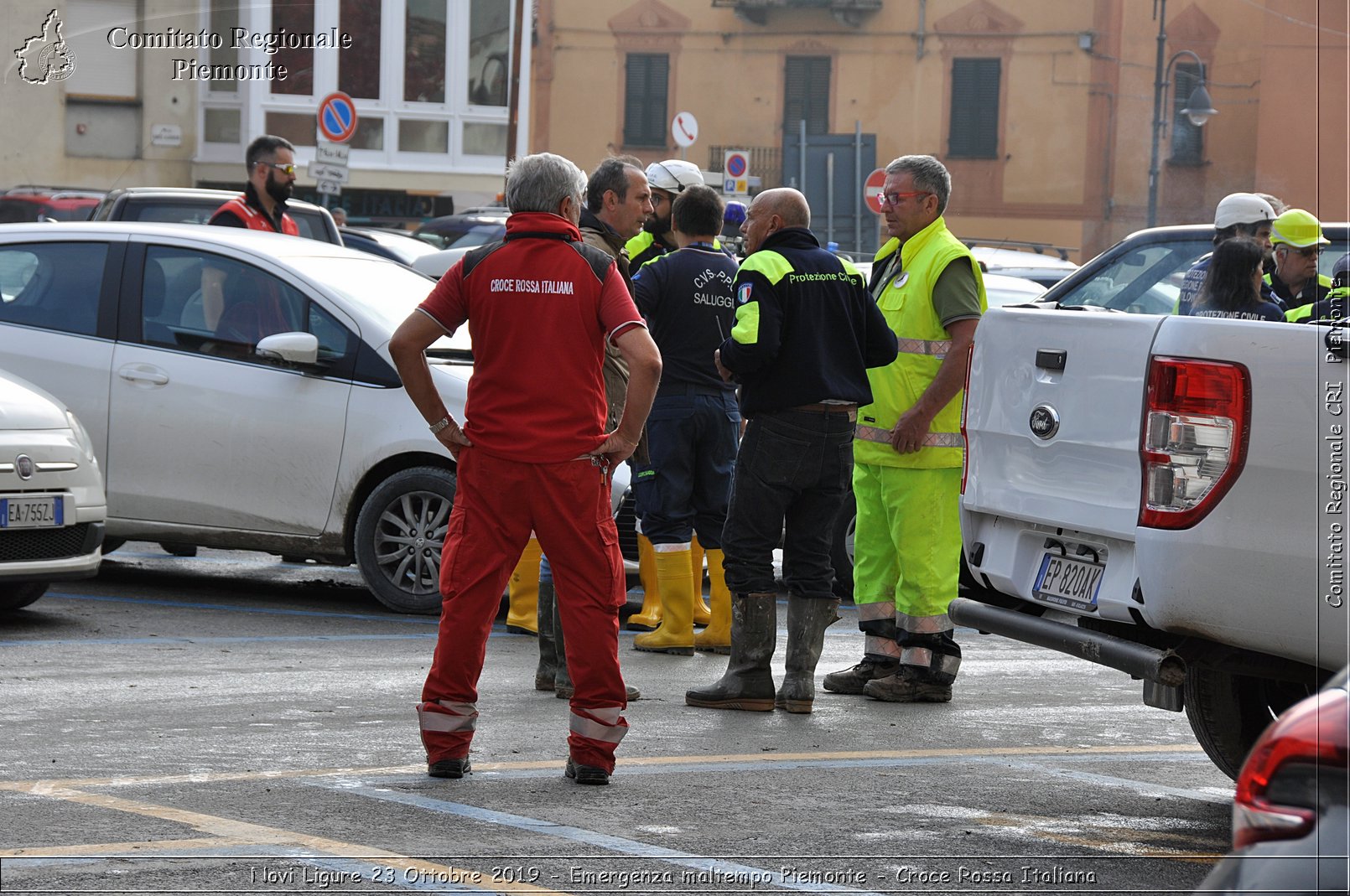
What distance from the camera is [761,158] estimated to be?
47.6 m

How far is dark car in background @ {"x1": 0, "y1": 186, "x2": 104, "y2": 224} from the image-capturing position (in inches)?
1039

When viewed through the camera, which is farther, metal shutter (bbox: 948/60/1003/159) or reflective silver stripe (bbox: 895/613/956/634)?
metal shutter (bbox: 948/60/1003/159)

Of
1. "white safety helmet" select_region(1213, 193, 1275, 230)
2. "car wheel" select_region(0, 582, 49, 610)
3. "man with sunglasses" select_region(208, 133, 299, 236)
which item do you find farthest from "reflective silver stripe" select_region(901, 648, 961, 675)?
"man with sunglasses" select_region(208, 133, 299, 236)

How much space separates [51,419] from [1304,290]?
5542 millimetres

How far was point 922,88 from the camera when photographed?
155ft

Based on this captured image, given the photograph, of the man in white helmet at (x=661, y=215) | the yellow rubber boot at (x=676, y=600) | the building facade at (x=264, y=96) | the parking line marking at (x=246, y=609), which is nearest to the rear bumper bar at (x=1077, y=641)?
the yellow rubber boot at (x=676, y=600)

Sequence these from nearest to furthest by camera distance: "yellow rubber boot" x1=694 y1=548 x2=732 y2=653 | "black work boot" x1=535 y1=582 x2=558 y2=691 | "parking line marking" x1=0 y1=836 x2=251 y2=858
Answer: "parking line marking" x1=0 y1=836 x2=251 y2=858 → "black work boot" x1=535 y1=582 x2=558 y2=691 → "yellow rubber boot" x1=694 y1=548 x2=732 y2=653

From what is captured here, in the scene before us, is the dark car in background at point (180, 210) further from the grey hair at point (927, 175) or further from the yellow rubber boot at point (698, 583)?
the grey hair at point (927, 175)

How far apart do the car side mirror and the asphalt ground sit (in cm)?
130

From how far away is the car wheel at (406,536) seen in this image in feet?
29.3

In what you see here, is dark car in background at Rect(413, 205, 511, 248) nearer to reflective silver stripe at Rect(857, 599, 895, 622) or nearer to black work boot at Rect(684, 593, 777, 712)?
reflective silver stripe at Rect(857, 599, 895, 622)

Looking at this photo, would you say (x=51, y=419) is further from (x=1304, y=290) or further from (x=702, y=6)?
(x=702, y=6)

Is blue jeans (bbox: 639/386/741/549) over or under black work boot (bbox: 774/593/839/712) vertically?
over

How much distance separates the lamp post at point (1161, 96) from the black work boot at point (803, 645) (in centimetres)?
1376
